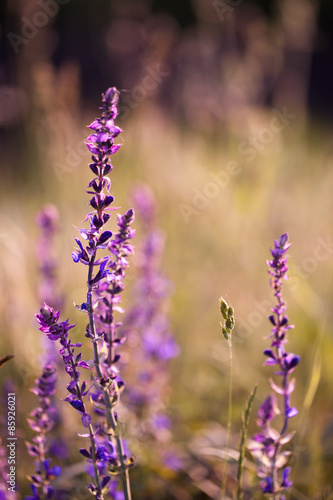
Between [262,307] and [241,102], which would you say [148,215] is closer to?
[262,307]

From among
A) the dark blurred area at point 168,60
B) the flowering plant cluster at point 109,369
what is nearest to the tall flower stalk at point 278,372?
the flowering plant cluster at point 109,369

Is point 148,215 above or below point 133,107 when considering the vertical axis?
below

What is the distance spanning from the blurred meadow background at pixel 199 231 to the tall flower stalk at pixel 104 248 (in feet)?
1.40

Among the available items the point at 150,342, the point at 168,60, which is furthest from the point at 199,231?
the point at 150,342

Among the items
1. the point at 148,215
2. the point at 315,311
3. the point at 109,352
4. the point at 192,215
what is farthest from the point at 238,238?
the point at 109,352

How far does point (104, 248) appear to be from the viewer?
78 cm

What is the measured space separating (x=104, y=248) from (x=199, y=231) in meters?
2.51

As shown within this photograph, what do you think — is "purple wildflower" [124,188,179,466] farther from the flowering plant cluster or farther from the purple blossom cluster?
the purple blossom cluster

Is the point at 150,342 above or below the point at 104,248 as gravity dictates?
below

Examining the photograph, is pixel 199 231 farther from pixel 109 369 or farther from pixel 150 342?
pixel 109 369

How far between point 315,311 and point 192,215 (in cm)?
147

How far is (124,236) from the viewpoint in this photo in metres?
0.87

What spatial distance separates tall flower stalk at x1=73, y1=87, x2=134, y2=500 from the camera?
0.79m

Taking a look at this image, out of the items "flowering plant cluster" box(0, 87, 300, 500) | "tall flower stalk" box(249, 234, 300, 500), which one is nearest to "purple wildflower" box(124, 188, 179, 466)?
"flowering plant cluster" box(0, 87, 300, 500)
